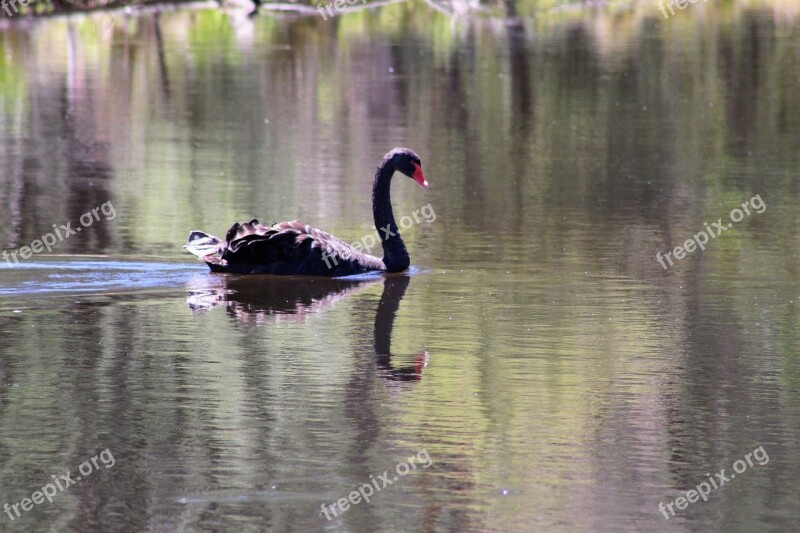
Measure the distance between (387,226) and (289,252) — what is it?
3.20ft

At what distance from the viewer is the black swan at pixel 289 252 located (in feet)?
44.2

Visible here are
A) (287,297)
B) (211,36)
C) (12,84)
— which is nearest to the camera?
(287,297)

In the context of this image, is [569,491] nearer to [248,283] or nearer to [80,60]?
[248,283]

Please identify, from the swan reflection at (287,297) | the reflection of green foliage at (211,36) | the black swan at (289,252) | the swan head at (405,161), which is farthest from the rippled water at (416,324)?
the reflection of green foliage at (211,36)

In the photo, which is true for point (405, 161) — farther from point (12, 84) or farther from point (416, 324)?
point (12, 84)

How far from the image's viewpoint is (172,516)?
23.8 ft

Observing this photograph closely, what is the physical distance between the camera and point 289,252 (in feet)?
44.3

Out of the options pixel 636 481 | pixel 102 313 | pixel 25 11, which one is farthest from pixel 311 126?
pixel 25 11

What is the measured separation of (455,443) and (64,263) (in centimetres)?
624

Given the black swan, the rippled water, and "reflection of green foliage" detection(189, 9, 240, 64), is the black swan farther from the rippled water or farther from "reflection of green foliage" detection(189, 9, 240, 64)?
"reflection of green foliage" detection(189, 9, 240, 64)

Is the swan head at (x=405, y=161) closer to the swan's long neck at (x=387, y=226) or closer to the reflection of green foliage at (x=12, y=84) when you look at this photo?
the swan's long neck at (x=387, y=226)

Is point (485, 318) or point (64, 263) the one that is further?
point (64, 263)

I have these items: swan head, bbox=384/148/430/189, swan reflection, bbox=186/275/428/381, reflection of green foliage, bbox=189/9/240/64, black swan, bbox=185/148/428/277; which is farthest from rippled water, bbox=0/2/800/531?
reflection of green foliage, bbox=189/9/240/64

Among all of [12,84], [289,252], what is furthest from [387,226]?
[12,84]
